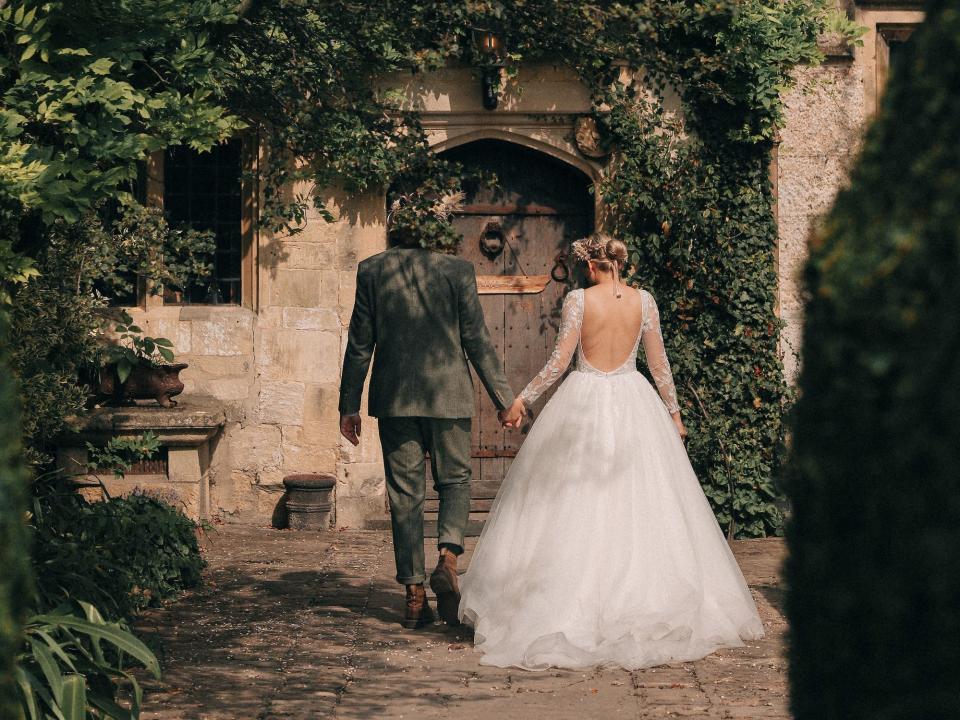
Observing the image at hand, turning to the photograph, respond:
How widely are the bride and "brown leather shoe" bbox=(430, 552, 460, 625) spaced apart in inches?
3.2

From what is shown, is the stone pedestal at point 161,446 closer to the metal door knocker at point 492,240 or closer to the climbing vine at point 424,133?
the climbing vine at point 424,133

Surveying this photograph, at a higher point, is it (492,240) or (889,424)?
(492,240)

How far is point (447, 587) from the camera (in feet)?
20.9

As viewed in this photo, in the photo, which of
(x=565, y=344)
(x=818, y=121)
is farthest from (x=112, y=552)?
(x=818, y=121)

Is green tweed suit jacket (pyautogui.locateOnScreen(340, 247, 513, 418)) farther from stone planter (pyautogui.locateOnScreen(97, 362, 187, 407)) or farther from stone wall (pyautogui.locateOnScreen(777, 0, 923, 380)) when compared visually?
stone wall (pyautogui.locateOnScreen(777, 0, 923, 380))

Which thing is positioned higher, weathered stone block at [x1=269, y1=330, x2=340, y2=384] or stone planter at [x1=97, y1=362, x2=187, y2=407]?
weathered stone block at [x1=269, y1=330, x2=340, y2=384]

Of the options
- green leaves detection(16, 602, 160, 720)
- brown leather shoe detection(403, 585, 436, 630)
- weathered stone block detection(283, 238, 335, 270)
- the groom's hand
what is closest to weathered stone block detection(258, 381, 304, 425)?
weathered stone block detection(283, 238, 335, 270)

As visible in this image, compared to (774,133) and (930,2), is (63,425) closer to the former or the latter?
(774,133)

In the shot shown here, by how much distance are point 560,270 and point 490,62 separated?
1.64m

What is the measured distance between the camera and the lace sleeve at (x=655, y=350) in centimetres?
648

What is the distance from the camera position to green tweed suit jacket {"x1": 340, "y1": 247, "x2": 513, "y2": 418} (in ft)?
20.9

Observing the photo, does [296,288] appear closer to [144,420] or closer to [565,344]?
[144,420]

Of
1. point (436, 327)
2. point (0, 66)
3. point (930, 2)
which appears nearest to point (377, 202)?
point (436, 327)

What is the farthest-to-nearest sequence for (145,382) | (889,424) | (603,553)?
(145,382), (603,553), (889,424)
